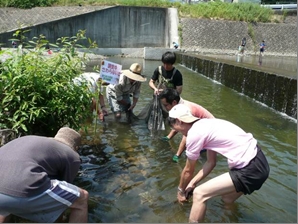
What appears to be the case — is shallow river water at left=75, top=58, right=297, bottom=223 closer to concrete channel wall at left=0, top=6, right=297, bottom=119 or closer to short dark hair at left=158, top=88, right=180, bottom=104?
short dark hair at left=158, top=88, right=180, bottom=104

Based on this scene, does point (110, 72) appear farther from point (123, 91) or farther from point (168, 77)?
point (168, 77)

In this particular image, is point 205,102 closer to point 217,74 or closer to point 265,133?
point 265,133

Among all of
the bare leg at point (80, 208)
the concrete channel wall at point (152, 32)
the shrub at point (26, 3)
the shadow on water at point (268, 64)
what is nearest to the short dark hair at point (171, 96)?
the bare leg at point (80, 208)

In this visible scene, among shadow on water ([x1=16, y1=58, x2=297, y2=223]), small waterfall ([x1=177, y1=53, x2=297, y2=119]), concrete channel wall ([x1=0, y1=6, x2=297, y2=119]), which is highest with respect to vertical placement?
concrete channel wall ([x1=0, y1=6, x2=297, y2=119])

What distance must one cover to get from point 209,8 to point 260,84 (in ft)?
92.1

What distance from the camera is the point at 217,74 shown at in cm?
1561

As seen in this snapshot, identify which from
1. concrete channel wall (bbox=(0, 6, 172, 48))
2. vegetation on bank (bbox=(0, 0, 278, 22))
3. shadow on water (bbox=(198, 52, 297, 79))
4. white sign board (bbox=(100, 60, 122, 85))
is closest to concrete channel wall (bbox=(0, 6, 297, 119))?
concrete channel wall (bbox=(0, 6, 172, 48))

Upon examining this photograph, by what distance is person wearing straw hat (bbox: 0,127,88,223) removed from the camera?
247 centimetres

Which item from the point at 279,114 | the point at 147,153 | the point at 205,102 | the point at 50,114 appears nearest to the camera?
the point at 50,114

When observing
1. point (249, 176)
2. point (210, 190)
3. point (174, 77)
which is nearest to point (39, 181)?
point (210, 190)

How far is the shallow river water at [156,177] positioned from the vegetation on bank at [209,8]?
29.4 m

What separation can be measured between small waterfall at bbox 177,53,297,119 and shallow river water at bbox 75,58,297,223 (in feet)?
3.91

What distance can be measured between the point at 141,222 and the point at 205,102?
716 centimetres

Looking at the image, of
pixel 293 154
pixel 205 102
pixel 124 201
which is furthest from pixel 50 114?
pixel 205 102
